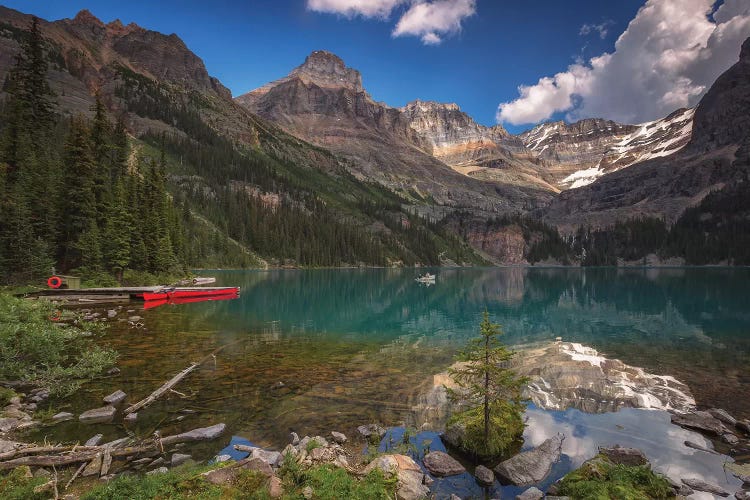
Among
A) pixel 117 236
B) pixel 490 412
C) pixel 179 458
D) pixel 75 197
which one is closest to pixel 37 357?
pixel 179 458

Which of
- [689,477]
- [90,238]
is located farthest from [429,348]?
[90,238]

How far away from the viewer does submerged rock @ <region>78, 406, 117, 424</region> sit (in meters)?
15.7

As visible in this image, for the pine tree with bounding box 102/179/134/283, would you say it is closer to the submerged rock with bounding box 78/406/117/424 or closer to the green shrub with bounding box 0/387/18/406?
the green shrub with bounding box 0/387/18/406

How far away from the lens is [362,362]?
2798 cm

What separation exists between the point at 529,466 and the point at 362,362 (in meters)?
15.6

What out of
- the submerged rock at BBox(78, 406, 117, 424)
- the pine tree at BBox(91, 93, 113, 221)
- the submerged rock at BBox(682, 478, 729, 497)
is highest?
the pine tree at BBox(91, 93, 113, 221)

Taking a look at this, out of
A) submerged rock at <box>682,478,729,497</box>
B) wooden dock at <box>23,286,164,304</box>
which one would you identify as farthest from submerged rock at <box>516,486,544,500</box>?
wooden dock at <box>23,286,164,304</box>

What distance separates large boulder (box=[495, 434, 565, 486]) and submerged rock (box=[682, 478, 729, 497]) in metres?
3.91

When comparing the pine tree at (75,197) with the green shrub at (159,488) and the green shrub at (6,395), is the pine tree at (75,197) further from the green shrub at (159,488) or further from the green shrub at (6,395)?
the green shrub at (159,488)

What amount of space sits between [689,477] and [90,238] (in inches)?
2477

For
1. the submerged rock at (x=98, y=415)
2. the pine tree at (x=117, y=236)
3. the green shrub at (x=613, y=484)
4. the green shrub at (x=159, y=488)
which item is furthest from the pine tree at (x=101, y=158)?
the green shrub at (x=613, y=484)

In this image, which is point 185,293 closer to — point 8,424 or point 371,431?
point 8,424

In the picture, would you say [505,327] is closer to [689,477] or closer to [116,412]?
[689,477]

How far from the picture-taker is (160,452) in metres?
13.4
